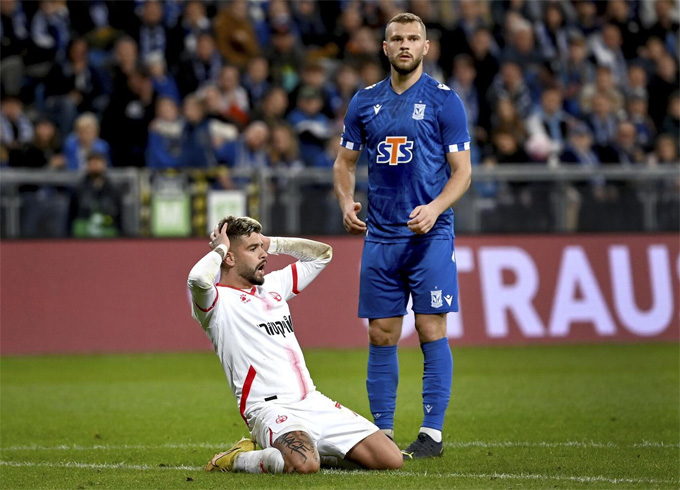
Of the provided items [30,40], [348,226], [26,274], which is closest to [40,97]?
[30,40]

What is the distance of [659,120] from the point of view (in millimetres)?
18672

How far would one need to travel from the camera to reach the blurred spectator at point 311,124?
16.0 meters

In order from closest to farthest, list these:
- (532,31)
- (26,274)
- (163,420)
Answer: (163,420), (26,274), (532,31)

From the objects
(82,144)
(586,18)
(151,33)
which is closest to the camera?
(82,144)

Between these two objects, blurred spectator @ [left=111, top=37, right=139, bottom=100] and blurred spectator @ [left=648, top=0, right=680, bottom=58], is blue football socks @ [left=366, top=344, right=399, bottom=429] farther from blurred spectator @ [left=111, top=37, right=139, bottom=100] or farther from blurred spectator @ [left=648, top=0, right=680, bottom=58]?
blurred spectator @ [left=648, top=0, right=680, bottom=58]

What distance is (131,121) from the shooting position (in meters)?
15.9

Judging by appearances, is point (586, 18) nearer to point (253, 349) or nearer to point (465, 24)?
point (465, 24)

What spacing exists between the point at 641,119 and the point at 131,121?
7.17 m

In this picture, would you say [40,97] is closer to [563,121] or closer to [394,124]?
[563,121]

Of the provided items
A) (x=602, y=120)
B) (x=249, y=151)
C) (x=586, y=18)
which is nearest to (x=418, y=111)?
(x=249, y=151)

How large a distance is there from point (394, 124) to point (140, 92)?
30.3 feet

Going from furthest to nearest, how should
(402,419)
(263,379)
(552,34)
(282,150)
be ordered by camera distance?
(552,34) < (282,150) < (402,419) < (263,379)

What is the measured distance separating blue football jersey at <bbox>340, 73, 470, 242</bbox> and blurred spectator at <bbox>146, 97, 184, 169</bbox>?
26.4ft

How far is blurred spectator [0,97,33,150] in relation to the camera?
50.6 feet
